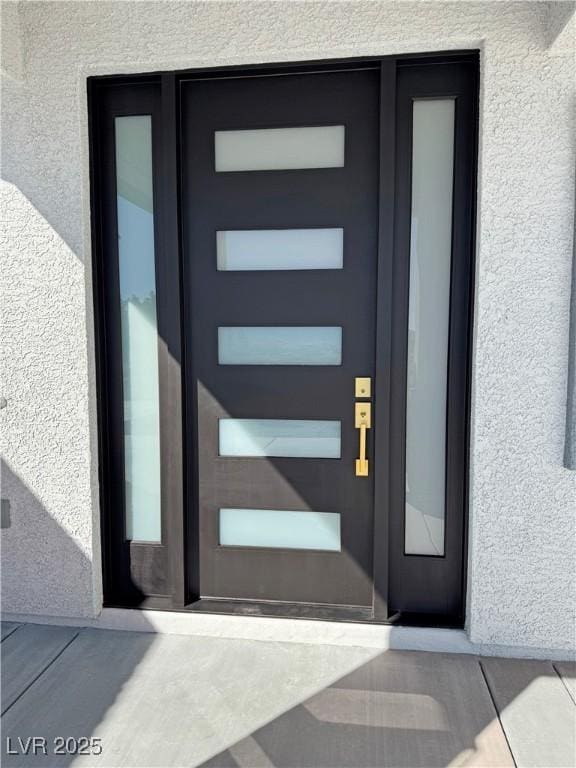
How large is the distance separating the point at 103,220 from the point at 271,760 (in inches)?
117

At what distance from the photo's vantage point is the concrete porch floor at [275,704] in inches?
88.8

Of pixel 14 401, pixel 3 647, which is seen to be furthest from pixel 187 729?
pixel 14 401

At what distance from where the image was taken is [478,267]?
283 cm

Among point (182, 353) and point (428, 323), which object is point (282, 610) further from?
point (428, 323)

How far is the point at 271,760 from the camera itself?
222 centimetres

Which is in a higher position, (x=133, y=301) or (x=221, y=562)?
(x=133, y=301)

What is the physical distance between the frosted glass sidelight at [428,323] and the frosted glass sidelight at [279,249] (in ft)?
1.52

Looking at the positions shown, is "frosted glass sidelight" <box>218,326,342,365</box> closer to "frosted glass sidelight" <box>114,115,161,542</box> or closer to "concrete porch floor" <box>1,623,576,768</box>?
"frosted glass sidelight" <box>114,115,161,542</box>

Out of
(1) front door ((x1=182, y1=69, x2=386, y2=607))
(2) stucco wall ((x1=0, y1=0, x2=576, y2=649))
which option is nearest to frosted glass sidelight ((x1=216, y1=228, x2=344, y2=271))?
(1) front door ((x1=182, y1=69, x2=386, y2=607))

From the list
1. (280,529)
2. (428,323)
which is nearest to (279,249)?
(428,323)

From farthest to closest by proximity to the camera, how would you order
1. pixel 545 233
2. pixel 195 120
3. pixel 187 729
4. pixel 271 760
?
pixel 195 120 → pixel 545 233 → pixel 187 729 → pixel 271 760

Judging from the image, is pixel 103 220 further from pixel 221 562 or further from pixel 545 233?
pixel 545 233

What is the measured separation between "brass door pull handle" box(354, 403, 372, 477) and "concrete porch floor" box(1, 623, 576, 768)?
1.02m

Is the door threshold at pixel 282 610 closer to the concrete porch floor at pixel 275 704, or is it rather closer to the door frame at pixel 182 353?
the door frame at pixel 182 353
